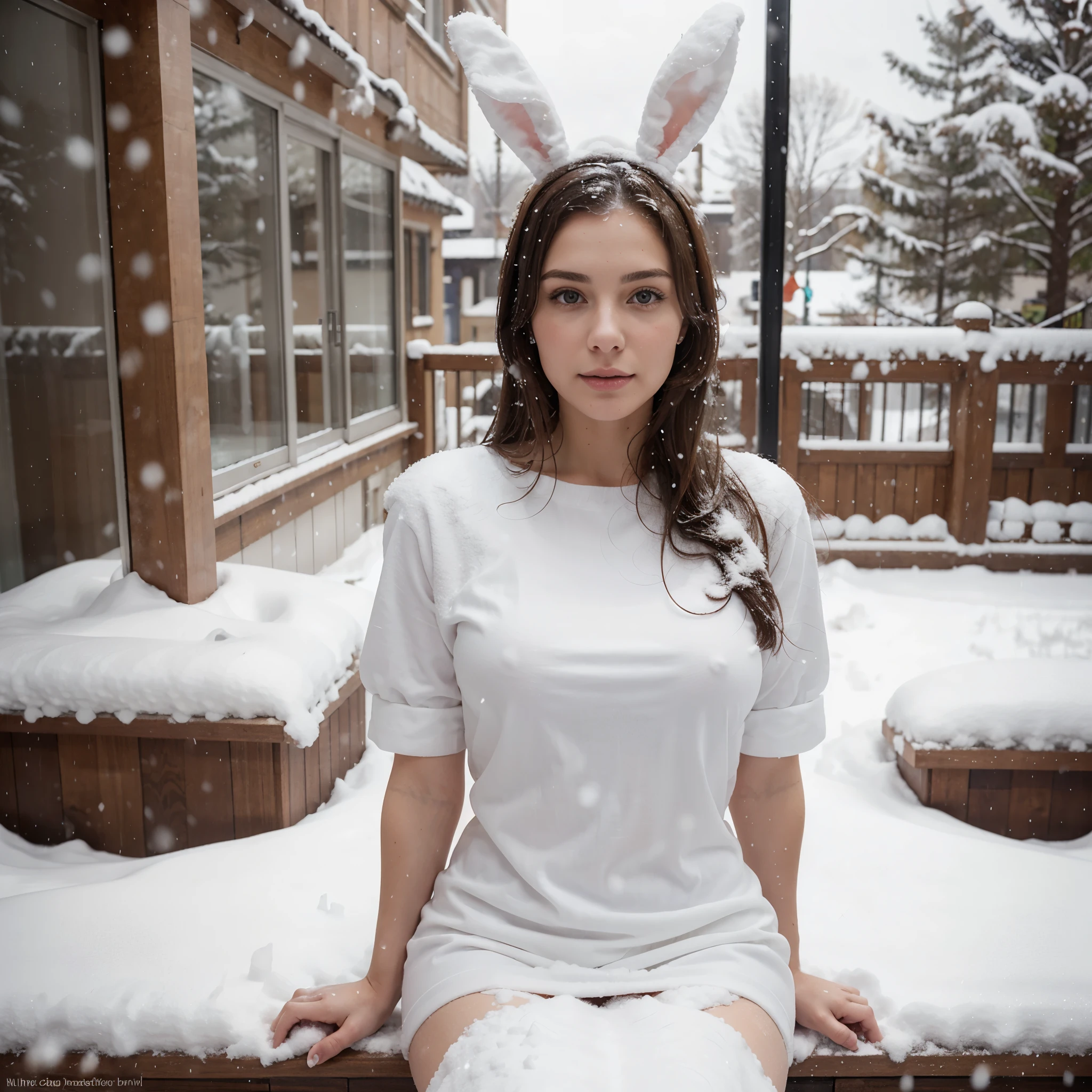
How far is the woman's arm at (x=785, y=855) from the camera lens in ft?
3.76

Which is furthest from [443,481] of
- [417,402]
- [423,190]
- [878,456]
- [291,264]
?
[423,190]

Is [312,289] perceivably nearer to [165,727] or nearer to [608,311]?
[165,727]

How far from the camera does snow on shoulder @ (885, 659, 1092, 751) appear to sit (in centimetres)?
195

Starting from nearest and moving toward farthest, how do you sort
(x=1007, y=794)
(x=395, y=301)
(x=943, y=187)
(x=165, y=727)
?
(x=165, y=727), (x=1007, y=794), (x=395, y=301), (x=943, y=187)

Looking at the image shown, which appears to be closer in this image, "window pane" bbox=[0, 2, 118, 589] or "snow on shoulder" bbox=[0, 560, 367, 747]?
"snow on shoulder" bbox=[0, 560, 367, 747]

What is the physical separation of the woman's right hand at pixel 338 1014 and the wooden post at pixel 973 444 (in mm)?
4458

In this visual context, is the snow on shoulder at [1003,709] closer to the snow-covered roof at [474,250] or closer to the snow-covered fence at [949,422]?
the snow-covered fence at [949,422]

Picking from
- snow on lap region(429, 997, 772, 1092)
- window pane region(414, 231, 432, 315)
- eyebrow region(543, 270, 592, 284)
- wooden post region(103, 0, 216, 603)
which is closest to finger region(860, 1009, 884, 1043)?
snow on lap region(429, 997, 772, 1092)

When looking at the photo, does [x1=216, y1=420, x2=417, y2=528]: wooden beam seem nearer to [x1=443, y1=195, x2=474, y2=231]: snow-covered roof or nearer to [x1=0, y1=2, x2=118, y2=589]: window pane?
[x1=0, y1=2, x2=118, y2=589]: window pane

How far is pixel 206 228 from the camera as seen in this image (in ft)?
11.1

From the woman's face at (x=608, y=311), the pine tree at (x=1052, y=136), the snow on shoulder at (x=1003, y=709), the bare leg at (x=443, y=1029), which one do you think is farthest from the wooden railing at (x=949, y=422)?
the pine tree at (x=1052, y=136)

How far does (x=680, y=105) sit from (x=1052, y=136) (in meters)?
11.9

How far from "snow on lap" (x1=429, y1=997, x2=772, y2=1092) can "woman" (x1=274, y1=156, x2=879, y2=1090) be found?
41 millimetres

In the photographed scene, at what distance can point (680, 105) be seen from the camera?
3.53 feet
